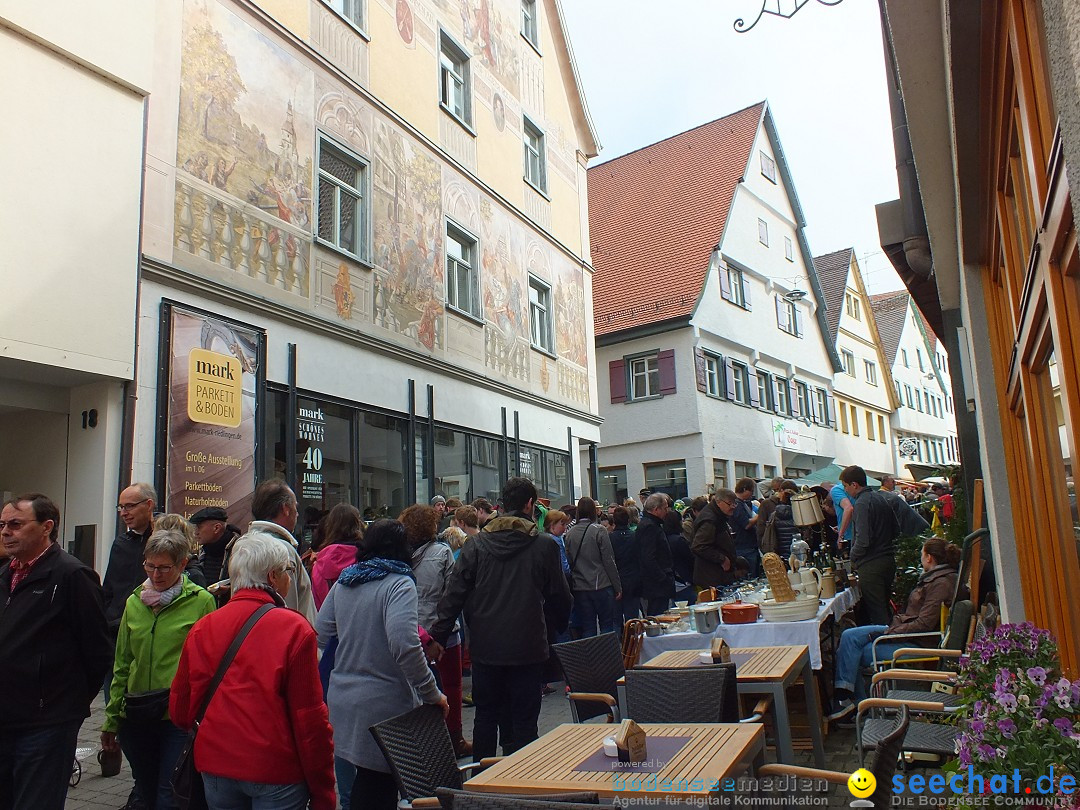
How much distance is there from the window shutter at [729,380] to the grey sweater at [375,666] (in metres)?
22.8

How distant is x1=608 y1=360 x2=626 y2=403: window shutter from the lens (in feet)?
85.8

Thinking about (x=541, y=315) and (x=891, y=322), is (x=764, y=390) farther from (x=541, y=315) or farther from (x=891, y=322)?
(x=891, y=322)

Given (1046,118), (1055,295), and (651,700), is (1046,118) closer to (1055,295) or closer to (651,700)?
(1055,295)

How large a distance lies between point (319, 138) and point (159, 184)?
3.07m

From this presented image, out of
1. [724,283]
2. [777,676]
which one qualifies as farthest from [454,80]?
[777,676]

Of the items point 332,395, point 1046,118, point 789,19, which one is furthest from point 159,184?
point 1046,118

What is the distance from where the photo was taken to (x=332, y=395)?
11.7 metres

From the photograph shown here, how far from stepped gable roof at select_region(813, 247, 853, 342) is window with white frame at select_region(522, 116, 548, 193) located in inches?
851

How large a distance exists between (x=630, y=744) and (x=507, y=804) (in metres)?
1.03

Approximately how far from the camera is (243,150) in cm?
1041

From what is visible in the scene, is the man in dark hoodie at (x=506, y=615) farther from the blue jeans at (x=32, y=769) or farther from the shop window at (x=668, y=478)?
the shop window at (x=668, y=478)

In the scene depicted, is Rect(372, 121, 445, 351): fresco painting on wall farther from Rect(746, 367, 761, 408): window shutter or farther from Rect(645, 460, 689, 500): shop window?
Rect(746, 367, 761, 408): window shutter

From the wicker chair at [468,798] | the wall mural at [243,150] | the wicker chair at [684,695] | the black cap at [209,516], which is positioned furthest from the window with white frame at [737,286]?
the wicker chair at [468,798]

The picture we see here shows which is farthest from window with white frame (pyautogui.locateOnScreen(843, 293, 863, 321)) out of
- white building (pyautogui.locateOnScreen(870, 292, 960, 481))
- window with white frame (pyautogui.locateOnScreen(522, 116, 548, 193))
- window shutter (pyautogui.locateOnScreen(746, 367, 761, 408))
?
window with white frame (pyautogui.locateOnScreen(522, 116, 548, 193))
